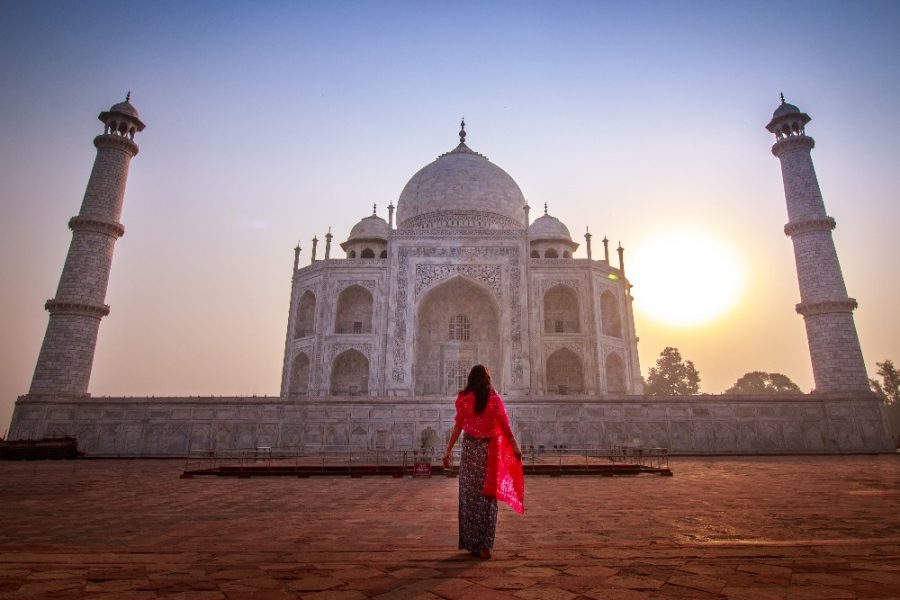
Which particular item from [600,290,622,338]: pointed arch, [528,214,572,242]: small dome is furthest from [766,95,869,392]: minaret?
[528,214,572,242]: small dome

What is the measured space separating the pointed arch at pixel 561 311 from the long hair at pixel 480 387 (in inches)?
828

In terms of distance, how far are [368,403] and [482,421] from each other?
44.2ft

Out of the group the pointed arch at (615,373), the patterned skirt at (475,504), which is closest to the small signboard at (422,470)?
the patterned skirt at (475,504)

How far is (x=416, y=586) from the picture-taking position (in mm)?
2307

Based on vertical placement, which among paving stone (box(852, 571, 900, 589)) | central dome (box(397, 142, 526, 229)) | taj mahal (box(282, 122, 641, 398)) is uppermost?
central dome (box(397, 142, 526, 229))

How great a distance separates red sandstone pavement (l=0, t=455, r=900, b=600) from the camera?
227 centimetres

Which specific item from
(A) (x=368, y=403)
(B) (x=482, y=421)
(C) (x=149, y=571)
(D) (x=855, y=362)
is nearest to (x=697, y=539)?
(B) (x=482, y=421)

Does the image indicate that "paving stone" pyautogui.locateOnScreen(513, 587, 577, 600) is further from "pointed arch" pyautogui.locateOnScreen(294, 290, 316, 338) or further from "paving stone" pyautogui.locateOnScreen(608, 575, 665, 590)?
"pointed arch" pyautogui.locateOnScreen(294, 290, 316, 338)

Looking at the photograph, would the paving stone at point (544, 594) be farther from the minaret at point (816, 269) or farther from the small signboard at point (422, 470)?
the minaret at point (816, 269)

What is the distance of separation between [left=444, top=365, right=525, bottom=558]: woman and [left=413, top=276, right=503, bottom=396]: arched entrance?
1938 centimetres

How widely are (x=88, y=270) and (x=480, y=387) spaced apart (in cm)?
2135

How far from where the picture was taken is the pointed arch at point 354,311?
973 inches

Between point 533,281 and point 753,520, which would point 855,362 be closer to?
point 533,281

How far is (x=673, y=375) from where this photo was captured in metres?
48.9
